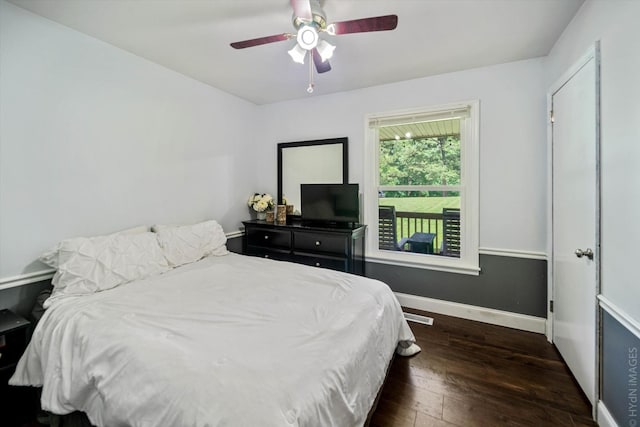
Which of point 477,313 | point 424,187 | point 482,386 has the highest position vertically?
point 424,187

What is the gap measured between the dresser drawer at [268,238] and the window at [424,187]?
1.01 m

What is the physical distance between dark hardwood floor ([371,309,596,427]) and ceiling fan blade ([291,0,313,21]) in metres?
2.48

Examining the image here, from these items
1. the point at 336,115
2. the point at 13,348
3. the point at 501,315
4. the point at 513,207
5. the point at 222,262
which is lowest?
the point at 501,315

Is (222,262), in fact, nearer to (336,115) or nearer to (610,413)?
(336,115)

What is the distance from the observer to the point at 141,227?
2445mm

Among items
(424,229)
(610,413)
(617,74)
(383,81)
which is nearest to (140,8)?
(383,81)

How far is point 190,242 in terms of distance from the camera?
100.0 inches

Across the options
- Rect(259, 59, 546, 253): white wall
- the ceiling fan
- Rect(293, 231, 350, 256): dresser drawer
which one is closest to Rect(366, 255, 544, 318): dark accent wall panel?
Rect(259, 59, 546, 253): white wall

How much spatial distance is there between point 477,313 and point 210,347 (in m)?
2.71

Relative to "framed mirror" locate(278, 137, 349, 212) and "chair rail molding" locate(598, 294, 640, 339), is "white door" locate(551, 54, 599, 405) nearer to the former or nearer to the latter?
"chair rail molding" locate(598, 294, 640, 339)

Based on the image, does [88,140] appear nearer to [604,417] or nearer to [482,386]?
[482,386]

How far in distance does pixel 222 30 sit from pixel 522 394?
11.0 ft

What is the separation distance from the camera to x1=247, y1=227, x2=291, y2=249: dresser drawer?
322cm

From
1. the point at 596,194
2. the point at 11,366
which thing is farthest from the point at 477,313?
the point at 11,366
